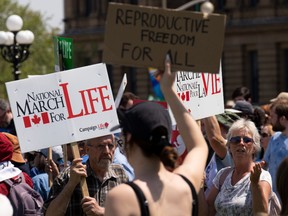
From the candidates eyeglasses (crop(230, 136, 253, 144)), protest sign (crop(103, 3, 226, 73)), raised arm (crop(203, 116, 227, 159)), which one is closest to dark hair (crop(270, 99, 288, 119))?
raised arm (crop(203, 116, 227, 159))

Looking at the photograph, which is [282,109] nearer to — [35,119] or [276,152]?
[276,152]

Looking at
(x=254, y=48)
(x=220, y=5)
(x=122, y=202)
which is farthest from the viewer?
(x=220, y=5)

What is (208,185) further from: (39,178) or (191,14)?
(191,14)

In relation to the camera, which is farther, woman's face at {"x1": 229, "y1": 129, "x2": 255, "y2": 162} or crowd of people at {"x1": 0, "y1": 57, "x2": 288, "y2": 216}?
woman's face at {"x1": 229, "y1": 129, "x2": 255, "y2": 162}

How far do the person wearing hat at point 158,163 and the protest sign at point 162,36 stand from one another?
0.24 metres

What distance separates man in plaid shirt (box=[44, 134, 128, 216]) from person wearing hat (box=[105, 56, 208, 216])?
212 centimetres

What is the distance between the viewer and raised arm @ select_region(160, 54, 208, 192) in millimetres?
6195

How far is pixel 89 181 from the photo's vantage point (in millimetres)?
8609

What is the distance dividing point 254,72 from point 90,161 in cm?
5708

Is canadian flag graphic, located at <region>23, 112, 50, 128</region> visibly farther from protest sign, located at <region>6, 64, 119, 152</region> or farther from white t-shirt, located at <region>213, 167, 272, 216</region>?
white t-shirt, located at <region>213, 167, 272, 216</region>

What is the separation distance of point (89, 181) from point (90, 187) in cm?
5

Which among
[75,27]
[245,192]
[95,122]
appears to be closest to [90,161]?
[95,122]

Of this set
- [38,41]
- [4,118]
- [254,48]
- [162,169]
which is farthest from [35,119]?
[254,48]

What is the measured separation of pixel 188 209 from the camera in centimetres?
610
